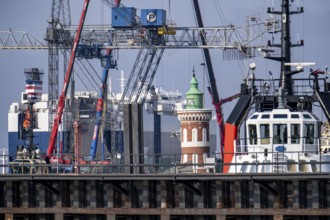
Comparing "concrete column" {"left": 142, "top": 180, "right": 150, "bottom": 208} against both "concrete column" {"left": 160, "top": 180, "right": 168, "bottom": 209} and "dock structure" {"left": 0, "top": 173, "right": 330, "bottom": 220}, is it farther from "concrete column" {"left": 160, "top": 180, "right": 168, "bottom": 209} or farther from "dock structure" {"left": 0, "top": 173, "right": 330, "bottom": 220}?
"concrete column" {"left": 160, "top": 180, "right": 168, "bottom": 209}

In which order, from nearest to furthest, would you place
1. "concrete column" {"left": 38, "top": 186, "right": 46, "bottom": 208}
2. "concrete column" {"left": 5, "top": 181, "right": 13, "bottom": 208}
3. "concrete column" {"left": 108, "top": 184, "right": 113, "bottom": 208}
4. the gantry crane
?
"concrete column" {"left": 108, "top": 184, "right": 113, "bottom": 208}
"concrete column" {"left": 38, "top": 186, "right": 46, "bottom": 208}
"concrete column" {"left": 5, "top": 181, "right": 13, "bottom": 208}
the gantry crane

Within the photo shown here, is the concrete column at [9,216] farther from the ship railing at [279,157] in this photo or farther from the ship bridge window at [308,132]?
the ship bridge window at [308,132]

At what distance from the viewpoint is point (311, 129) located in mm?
69125

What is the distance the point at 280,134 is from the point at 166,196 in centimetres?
1194

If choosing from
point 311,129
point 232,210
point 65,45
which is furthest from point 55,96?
point 232,210

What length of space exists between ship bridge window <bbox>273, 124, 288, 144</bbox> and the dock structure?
37.7 feet

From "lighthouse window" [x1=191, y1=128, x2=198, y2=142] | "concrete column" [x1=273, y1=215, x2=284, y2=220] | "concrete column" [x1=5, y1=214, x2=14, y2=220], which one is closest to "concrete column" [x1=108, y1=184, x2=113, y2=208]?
"concrete column" [x1=5, y1=214, x2=14, y2=220]

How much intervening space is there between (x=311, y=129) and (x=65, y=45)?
4185 inches

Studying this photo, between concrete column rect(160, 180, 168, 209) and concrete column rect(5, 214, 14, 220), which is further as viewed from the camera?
concrete column rect(5, 214, 14, 220)

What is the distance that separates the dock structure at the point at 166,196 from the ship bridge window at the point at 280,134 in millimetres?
11482

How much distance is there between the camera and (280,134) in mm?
68500

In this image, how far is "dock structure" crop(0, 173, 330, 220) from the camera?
182 feet

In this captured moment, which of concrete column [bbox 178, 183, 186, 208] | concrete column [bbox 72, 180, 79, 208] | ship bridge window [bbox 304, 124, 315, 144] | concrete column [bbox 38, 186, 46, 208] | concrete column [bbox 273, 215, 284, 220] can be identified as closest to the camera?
concrete column [bbox 273, 215, 284, 220]

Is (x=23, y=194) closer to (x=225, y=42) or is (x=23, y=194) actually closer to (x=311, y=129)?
(x=311, y=129)
